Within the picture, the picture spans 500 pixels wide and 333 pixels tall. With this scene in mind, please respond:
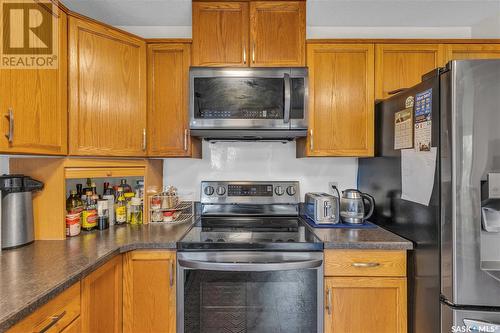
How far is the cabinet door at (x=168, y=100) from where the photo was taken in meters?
1.84

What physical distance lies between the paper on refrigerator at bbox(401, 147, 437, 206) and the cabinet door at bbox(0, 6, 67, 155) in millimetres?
1766

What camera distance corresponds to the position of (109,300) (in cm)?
136

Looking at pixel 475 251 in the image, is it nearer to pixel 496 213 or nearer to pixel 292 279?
pixel 496 213

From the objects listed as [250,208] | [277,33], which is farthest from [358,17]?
[250,208]

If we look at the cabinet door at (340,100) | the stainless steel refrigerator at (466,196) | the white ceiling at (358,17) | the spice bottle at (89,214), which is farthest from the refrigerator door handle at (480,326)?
the spice bottle at (89,214)

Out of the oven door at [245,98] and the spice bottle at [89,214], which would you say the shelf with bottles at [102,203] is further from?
the oven door at [245,98]

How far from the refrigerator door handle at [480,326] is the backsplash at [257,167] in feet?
3.65

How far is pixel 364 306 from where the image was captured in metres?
1.46

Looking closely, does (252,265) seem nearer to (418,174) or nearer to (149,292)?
(149,292)

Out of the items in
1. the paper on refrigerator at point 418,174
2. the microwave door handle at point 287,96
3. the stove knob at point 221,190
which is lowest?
the stove knob at point 221,190

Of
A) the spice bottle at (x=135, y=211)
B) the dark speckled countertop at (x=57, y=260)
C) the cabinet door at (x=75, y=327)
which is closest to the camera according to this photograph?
the dark speckled countertop at (x=57, y=260)

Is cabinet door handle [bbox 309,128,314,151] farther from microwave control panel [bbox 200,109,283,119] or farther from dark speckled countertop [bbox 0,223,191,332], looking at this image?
dark speckled countertop [bbox 0,223,191,332]

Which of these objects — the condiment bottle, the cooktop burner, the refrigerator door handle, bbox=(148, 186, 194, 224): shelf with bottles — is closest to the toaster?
the cooktop burner

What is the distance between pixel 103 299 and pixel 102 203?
67cm
